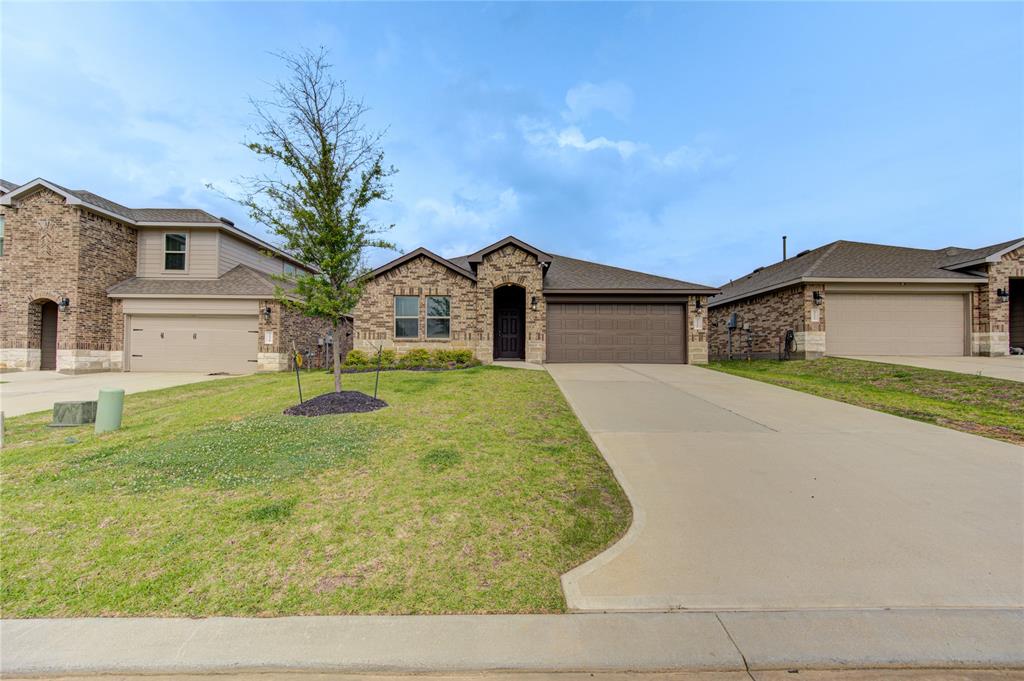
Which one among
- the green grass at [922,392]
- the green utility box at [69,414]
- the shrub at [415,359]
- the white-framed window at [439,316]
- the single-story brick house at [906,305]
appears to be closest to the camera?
the green utility box at [69,414]

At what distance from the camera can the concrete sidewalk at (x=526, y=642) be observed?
7.38 feet

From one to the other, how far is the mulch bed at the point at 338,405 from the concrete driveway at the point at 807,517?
4032 mm

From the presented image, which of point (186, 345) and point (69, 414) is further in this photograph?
point (186, 345)

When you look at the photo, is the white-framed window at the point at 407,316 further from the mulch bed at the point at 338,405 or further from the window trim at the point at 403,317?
the mulch bed at the point at 338,405

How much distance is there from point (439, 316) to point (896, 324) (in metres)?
17.8

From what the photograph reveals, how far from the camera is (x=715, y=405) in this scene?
328 inches

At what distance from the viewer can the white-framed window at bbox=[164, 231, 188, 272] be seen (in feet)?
56.8

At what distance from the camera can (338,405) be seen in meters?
7.40

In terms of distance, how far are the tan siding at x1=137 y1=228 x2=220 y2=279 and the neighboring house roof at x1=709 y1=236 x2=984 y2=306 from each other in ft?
78.5

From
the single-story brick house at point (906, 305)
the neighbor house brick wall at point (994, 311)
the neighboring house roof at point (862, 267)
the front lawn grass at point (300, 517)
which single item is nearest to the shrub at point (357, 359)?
the front lawn grass at point (300, 517)

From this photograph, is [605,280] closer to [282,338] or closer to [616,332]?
[616,332]

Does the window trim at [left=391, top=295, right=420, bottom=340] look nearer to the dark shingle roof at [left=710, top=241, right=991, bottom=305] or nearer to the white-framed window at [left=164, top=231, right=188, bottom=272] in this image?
the white-framed window at [left=164, top=231, right=188, bottom=272]

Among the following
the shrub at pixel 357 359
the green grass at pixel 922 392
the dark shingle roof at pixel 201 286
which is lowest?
the green grass at pixel 922 392

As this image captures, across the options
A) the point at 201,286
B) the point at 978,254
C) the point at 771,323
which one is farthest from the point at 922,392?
the point at 201,286
